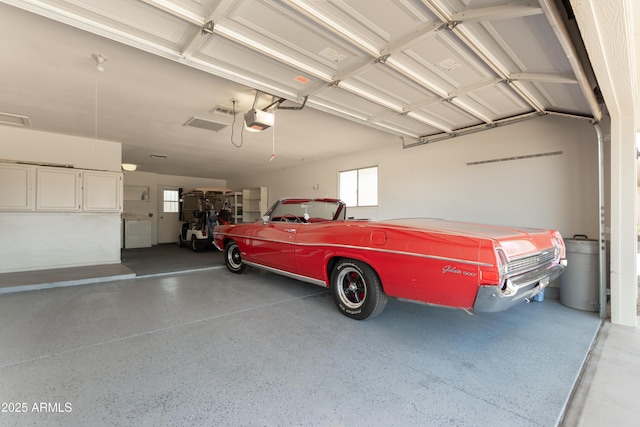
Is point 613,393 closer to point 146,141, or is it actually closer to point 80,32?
point 80,32

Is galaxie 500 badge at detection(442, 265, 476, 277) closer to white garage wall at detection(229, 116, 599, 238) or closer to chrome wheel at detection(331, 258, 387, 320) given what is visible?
chrome wheel at detection(331, 258, 387, 320)

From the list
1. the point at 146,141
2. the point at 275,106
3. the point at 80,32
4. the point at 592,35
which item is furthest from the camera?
the point at 146,141

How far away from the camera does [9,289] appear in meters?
4.11

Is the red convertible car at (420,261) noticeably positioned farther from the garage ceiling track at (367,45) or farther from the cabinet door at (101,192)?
the cabinet door at (101,192)

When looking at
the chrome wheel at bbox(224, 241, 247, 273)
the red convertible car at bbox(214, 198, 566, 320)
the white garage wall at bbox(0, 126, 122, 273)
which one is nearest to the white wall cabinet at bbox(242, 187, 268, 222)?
the white garage wall at bbox(0, 126, 122, 273)

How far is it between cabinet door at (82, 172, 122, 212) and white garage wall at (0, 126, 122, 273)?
7.9 inches

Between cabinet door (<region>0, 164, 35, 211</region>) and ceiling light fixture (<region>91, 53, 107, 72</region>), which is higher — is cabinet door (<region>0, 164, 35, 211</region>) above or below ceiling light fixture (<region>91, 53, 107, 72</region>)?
below

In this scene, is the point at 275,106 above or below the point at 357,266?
above

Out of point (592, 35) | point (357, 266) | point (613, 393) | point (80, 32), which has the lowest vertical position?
point (613, 393)

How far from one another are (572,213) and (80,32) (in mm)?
6210

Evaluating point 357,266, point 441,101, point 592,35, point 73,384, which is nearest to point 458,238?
point 357,266

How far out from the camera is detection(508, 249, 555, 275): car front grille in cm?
217

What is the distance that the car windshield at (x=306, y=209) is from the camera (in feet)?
15.7

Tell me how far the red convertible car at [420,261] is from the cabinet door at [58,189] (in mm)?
4847
